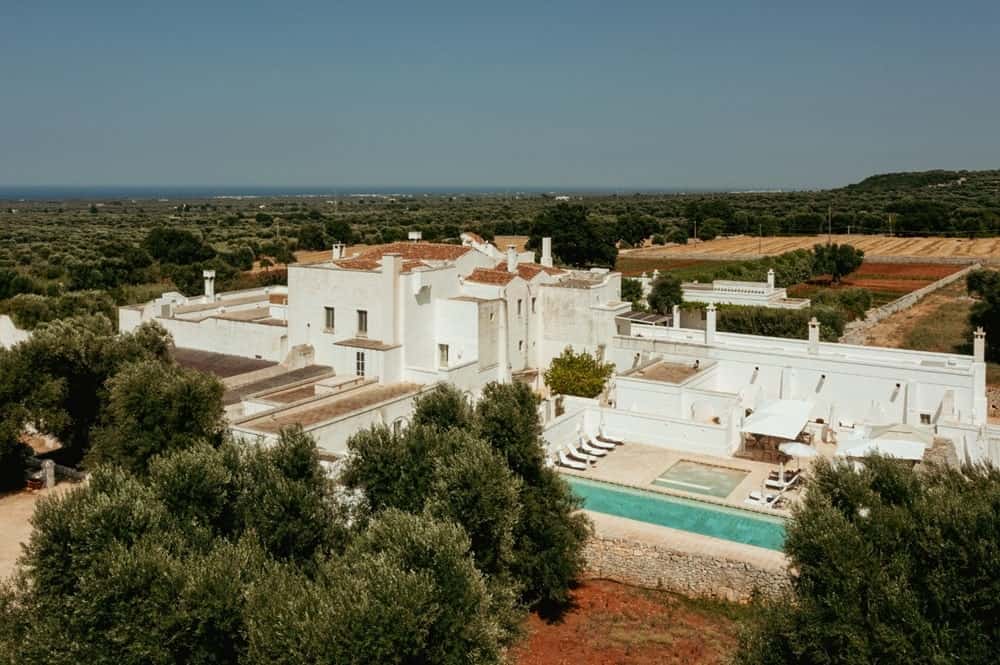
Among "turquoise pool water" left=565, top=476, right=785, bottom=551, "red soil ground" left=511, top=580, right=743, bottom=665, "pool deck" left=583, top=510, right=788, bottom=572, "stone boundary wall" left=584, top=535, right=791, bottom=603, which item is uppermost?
"pool deck" left=583, top=510, right=788, bottom=572

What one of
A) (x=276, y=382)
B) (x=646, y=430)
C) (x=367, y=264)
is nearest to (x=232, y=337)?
(x=276, y=382)

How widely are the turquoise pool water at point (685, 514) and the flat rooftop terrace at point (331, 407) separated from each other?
21.6ft

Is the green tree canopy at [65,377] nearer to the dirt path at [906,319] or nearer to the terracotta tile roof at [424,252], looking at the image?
the terracotta tile roof at [424,252]

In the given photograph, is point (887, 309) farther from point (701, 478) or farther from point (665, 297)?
point (701, 478)

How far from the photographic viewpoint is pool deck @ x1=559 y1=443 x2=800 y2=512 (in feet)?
70.8

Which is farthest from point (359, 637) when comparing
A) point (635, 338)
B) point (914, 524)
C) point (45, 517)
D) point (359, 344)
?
point (635, 338)

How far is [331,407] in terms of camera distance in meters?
23.9

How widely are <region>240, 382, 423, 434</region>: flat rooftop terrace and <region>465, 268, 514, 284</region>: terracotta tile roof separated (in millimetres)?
5156

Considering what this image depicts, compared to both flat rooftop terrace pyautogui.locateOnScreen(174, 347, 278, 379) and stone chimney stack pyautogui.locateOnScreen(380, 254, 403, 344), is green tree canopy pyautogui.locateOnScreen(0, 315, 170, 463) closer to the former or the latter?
flat rooftop terrace pyautogui.locateOnScreen(174, 347, 278, 379)

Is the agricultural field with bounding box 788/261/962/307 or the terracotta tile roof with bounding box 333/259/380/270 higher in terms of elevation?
the terracotta tile roof with bounding box 333/259/380/270

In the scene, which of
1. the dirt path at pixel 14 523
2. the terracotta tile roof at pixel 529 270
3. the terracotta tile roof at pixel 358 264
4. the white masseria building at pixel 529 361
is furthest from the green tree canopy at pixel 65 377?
the terracotta tile roof at pixel 529 270

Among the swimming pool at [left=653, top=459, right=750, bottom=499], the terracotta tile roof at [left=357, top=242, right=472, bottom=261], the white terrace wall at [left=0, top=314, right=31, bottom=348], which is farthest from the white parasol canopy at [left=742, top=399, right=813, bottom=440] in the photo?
the white terrace wall at [left=0, top=314, right=31, bottom=348]

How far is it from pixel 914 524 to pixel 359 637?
7.95m

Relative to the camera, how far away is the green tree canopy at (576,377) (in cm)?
2798
